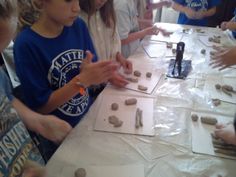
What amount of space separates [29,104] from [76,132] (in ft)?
0.70

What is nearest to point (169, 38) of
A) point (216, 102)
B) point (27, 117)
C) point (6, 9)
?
point (216, 102)

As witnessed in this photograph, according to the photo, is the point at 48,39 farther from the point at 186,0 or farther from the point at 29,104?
the point at 186,0

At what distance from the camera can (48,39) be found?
90 centimetres

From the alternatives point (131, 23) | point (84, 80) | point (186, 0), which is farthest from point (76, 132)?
point (186, 0)

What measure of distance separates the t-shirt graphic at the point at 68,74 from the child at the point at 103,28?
0.91 ft

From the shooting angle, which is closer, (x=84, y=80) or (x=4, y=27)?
(x=4, y=27)

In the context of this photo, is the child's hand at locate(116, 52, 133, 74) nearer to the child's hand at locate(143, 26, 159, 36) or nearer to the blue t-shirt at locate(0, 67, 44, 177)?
the child's hand at locate(143, 26, 159, 36)

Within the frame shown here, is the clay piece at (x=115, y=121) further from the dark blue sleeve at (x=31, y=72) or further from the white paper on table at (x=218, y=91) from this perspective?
the white paper on table at (x=218, y=91)

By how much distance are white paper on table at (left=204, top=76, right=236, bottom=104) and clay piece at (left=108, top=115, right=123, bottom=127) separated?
1.48 feet

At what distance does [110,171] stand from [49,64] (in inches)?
17.1

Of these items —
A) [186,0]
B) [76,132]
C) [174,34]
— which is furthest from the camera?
[186,0]

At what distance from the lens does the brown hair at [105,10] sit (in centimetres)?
116

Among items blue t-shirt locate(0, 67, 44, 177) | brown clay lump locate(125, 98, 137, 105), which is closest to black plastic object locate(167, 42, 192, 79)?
brown clay lump locate(125, 98, 137, 105)

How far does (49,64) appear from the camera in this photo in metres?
0.89
